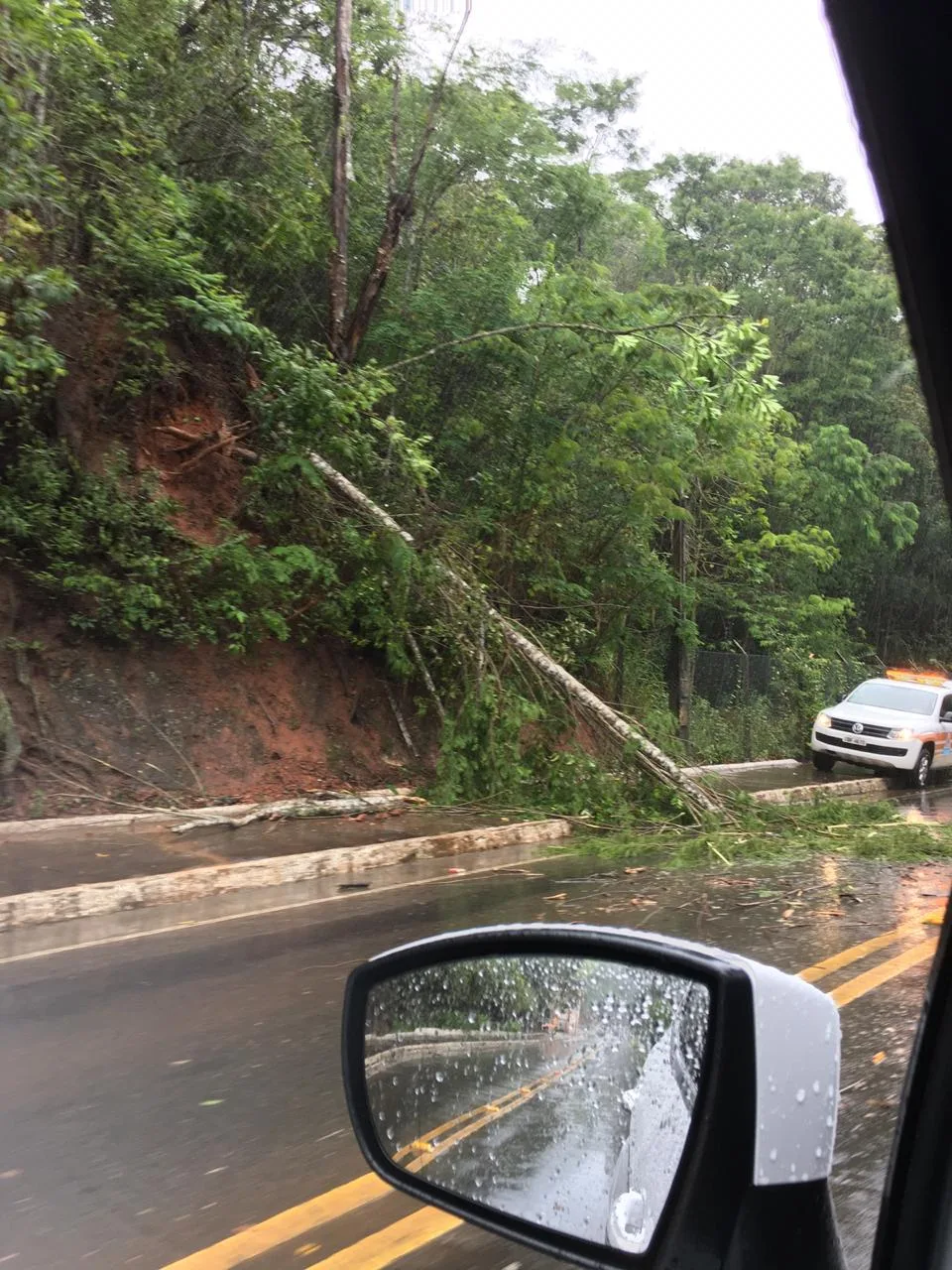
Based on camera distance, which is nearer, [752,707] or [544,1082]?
[544,1082]

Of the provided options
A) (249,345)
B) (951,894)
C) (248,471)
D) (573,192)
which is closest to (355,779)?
(248,471)

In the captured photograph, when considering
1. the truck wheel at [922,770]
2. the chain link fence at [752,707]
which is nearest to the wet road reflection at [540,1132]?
the truck wheel at [922,770]

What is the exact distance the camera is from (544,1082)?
201cm

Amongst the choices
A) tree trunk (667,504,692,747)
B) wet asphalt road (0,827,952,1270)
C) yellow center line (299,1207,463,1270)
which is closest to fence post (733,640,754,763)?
tree trunk (667,504,692,747)

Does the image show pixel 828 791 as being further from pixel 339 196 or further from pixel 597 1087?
pixel 597 1087

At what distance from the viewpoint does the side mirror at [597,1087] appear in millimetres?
1341

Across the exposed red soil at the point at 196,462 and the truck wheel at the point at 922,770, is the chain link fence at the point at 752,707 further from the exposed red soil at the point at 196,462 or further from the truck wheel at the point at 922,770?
the exposed red soil at the point at 196,462

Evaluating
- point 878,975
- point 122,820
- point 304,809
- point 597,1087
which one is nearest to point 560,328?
point 304,809

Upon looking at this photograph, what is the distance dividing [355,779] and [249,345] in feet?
18.3

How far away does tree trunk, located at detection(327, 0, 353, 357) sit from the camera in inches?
556

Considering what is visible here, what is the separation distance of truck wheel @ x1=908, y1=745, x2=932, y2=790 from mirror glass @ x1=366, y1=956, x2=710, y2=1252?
1501 centimetres

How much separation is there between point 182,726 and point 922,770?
10.7 m

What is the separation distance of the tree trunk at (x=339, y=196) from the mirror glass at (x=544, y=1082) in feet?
43.5

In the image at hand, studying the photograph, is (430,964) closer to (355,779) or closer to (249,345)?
(355,779)
